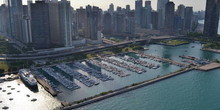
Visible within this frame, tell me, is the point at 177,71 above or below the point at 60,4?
below

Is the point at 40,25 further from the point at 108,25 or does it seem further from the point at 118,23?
the point at 108,25

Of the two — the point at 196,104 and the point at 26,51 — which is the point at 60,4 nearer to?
the point at 26,51

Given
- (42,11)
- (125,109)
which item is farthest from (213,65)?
(42,11)

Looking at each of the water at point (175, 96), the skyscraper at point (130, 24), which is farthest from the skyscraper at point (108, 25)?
the water at point (175, 96)

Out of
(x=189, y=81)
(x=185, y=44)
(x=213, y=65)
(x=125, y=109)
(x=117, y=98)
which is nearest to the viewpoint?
(x=125, y=109)

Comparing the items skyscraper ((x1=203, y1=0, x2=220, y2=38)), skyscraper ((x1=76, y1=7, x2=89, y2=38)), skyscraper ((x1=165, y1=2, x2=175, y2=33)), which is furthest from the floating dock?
skyscraper ((x1=165, y1=2, x2=175, y2=33))

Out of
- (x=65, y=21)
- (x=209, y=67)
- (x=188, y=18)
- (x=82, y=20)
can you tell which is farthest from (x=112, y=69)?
(x=188, y=18)

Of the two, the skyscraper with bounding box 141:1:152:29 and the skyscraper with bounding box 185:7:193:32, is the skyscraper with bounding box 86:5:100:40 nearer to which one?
the skyscraper with bounding box 141:1:152:29
